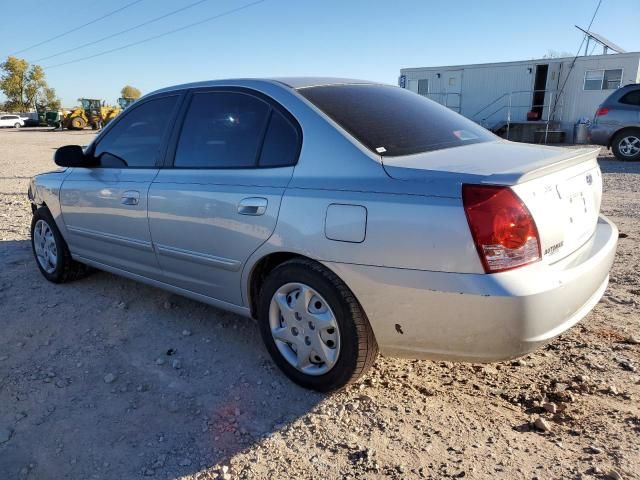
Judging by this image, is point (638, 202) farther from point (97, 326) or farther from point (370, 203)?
point (97, 326)

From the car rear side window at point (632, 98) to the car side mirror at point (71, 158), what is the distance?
12.3 metres

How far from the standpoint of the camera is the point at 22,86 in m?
71.8

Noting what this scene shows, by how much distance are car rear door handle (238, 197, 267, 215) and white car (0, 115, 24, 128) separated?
59092 millimetres

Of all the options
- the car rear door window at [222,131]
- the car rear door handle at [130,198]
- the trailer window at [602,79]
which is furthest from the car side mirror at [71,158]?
the trailer window at [602,79]

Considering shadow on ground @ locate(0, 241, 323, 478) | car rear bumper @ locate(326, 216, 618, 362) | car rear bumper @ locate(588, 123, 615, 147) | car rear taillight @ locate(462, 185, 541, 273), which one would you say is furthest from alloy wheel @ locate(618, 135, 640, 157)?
car rear taillight @ locate(462, 185, 541, 273)

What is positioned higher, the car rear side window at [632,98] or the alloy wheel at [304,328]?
the car rear side window at [632,98]

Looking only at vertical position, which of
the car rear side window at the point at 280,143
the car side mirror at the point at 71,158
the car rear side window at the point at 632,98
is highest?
the car rear side window at the point at 632,98

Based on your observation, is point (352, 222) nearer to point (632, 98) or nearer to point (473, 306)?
point (473, 306)

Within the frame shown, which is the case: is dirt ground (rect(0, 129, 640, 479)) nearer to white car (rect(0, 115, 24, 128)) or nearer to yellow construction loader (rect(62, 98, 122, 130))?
yellow construction loader (rect(62, 98, 122, 130))

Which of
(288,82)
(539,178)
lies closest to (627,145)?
(288,82)

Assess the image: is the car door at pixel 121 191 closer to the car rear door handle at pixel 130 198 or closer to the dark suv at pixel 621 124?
the car rear door handle at pixel 130 198

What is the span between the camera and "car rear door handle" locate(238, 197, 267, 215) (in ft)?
9.03

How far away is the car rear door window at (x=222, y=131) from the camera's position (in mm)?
2996

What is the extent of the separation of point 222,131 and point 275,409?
167 centimetres
